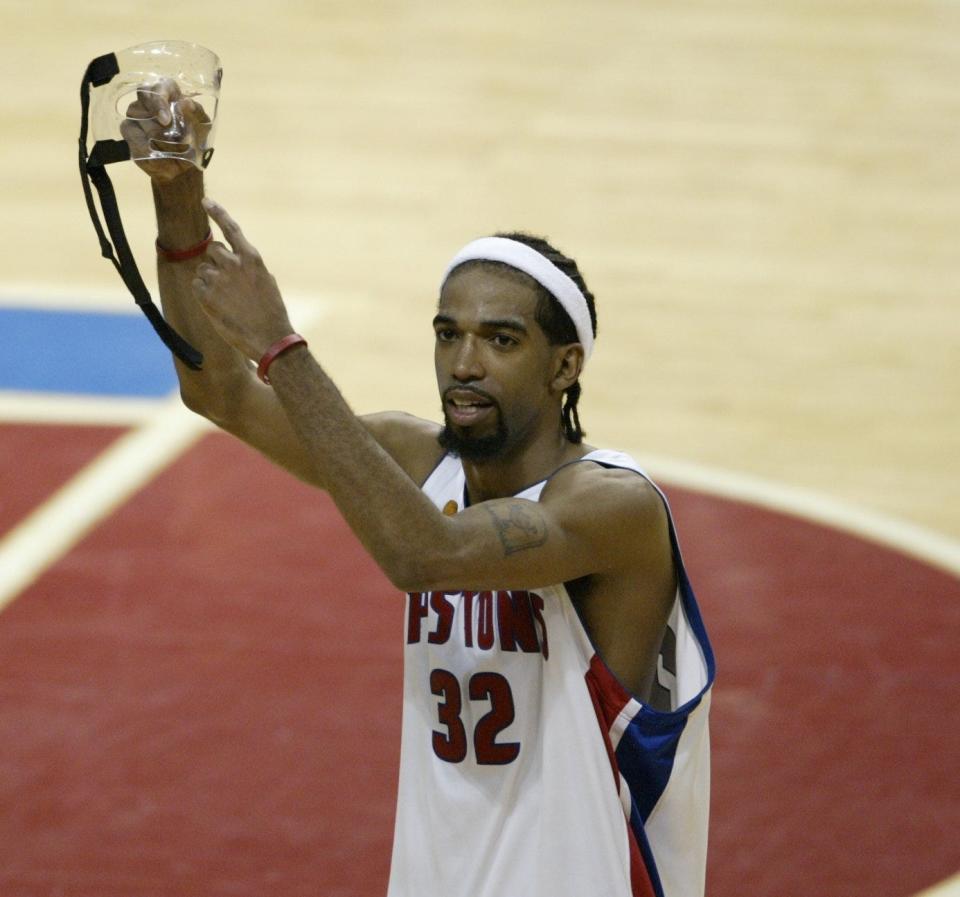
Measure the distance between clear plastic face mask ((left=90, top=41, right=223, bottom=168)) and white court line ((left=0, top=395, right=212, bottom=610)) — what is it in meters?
3.11

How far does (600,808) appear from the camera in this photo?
299 centimetres

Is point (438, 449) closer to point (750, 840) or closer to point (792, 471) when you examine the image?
point (750, 840)

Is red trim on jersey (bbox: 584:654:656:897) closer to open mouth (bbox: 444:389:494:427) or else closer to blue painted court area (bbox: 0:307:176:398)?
open mouth (bbox: 444:389:494:427)

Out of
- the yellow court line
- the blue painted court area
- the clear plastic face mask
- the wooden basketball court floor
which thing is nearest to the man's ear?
the clear plastic face mask

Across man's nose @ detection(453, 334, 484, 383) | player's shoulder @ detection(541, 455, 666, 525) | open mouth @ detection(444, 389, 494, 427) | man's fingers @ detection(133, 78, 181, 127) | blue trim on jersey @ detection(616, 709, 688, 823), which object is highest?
man's fingers @ detection(133, 78, 181, 127)

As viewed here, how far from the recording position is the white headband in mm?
3074

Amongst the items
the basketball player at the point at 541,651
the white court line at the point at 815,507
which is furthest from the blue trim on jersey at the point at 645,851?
the white court line at the point at 815,507

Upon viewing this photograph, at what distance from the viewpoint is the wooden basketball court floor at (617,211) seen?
7.07 meters

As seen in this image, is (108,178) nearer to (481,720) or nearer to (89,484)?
(481,720)

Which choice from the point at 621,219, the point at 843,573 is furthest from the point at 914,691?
the point at 621,219

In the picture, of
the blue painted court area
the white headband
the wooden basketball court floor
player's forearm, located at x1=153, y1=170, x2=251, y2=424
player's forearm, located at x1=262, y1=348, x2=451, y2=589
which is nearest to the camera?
player's forearm, located at x1=262, y1=348, x2=451, y2=589

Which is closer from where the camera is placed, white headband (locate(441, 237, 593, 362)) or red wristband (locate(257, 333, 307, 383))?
red wristband (locate(257, 333, 307, 383))

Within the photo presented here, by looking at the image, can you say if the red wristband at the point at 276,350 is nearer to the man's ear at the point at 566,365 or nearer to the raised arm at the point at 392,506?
the raised arm at the point at 392,506

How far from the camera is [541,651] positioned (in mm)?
3043
